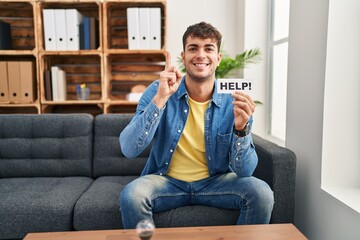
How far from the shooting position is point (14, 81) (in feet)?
8.77

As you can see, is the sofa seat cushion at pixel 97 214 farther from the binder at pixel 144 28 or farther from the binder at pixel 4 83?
the binder at pixel 4 83

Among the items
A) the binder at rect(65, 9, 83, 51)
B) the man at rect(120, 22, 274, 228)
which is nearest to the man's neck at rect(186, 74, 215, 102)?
the man at rect(120, 22, 274, 228)

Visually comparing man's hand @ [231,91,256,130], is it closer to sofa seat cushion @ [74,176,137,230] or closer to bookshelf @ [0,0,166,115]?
sofa seat cushion @ [74,176,137,230]

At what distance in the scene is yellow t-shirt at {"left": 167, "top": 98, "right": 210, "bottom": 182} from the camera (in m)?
1.42

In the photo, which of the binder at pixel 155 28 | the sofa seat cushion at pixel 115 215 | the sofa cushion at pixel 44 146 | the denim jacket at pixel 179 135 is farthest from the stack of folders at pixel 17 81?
the denim jacket at pixel 179 135

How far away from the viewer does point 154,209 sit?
1326 mm

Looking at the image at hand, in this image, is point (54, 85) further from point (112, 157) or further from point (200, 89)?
point (200, 89)

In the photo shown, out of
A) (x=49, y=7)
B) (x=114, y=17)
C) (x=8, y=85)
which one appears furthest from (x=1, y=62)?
(x=114, y=17)

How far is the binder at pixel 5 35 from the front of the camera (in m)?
2.68

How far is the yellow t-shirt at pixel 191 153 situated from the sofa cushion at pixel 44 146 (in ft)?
2.48

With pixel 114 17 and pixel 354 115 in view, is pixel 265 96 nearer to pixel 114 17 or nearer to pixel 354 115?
pixel 354 115

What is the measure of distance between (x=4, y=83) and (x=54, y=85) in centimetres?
42

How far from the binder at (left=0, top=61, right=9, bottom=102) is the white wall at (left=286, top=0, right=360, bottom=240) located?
7.62ft

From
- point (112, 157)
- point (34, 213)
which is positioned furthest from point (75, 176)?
point (34, 213)
